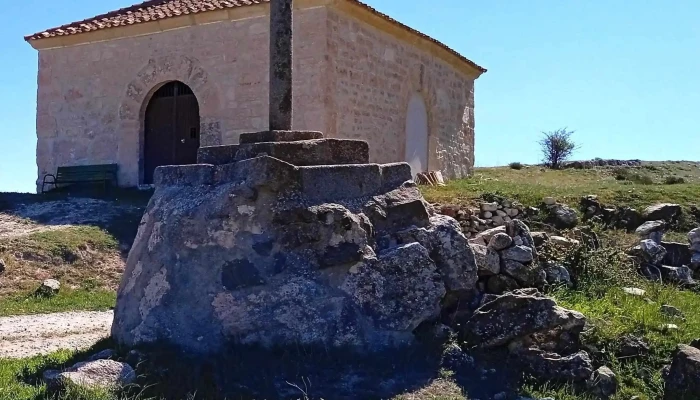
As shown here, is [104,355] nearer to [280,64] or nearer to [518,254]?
[280,64]

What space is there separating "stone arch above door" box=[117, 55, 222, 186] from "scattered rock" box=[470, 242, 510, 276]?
29.9 feet

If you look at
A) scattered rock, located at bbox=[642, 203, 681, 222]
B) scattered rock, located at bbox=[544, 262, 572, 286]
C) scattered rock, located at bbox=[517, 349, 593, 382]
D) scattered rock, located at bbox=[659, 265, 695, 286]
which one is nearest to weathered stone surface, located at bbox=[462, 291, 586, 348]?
scattered rock, located at bbox=[517, 349, 593, 382]

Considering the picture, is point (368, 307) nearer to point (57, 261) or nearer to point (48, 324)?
point (48, 324)

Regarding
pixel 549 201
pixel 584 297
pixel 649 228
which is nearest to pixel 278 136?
pixel 584 297

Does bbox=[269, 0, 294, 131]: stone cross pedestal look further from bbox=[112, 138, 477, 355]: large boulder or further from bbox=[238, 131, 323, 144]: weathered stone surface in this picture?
bbox=[112, 138, 477, 355]: large boulder

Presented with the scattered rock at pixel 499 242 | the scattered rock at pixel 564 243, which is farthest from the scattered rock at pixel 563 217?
the scattered rock at pixel 499 242

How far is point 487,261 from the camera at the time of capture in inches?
231

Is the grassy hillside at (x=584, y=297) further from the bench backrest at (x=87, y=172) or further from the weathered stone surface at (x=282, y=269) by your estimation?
the bench backrest at (x=87, y=172)

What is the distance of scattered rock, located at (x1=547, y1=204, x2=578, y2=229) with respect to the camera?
10.5 metres

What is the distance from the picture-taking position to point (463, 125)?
1780 cm

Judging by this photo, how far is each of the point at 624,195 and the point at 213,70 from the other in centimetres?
815

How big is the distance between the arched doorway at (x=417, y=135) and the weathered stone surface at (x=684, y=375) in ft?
34.0

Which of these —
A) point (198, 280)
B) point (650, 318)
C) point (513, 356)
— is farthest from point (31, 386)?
point (650, 318)

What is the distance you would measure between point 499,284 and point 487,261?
0.21 meters
